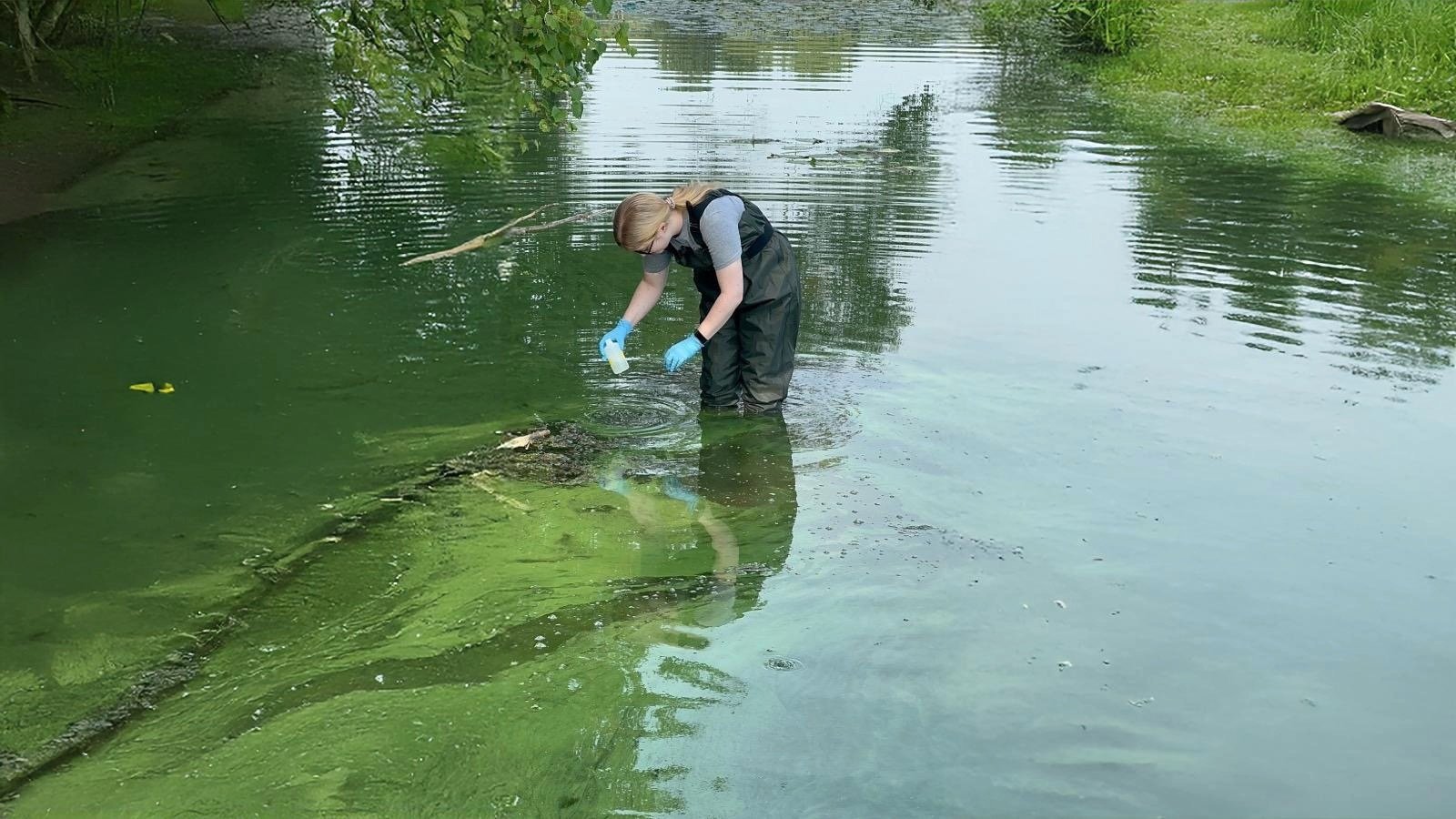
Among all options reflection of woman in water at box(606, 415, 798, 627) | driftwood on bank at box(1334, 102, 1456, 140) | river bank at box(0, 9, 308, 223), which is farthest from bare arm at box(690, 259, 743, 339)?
driftwood on bank at box(1334, 102, 1456, 140)

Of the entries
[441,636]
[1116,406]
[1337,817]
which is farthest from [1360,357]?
[441,636]

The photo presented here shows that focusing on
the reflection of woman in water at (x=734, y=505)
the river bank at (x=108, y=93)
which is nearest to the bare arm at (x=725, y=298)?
the reflection of woman in water at (x=734, y=505)

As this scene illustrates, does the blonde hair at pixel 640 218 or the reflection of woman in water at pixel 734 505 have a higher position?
the blonde hair at pixel 640 218

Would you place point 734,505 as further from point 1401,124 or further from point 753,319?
point 1401,124

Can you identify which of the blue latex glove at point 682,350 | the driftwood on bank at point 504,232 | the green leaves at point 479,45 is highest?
the green leaves at point 479,45

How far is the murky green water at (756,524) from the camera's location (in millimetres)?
3746

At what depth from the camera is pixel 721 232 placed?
18.0ft

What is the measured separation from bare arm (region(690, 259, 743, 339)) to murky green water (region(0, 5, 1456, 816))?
0.64m

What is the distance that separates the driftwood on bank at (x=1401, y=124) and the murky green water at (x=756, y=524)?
4254mm

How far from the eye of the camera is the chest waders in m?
5.80

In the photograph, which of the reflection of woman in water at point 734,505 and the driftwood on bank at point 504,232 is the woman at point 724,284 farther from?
the driftwood on bank at point 504,232

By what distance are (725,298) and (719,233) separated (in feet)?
0.93

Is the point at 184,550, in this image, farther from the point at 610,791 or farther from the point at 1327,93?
the point at 1327,93

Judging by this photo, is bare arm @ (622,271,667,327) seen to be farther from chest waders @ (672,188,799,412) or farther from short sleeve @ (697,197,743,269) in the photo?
short sleeve @ (697,197,743,269)
